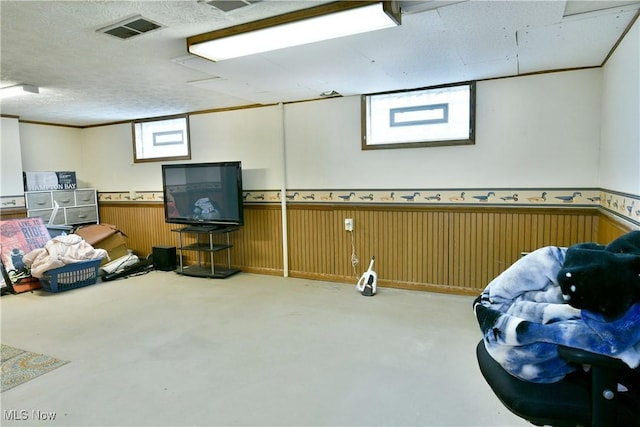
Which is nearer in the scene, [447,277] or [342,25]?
[342,25]

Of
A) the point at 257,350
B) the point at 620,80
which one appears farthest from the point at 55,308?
the point at 620,80

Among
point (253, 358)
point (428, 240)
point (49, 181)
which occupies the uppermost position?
point (49, 181)

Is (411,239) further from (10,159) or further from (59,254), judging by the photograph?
(10,159)

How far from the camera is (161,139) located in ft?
20.4

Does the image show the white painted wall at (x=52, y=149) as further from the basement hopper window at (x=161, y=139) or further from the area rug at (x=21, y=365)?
the area rug at (x=21, y=365)

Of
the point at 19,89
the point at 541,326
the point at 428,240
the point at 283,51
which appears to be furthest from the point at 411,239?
the point at 19,89

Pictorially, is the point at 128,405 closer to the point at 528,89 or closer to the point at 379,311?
the point at 379,311

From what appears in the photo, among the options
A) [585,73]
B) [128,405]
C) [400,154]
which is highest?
[585,73]

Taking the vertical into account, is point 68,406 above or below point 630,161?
below

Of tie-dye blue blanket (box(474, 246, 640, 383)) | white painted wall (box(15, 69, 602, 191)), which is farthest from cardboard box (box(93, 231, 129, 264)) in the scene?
tie-dye blue blanket (box(474, 246, 640, 383))

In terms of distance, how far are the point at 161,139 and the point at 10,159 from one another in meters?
2.08

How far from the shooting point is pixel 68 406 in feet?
7.61

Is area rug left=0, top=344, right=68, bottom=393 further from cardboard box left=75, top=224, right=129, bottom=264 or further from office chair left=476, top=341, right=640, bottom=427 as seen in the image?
office chair left=476, top=341, right=640, bottom=427

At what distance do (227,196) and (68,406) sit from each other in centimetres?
316
